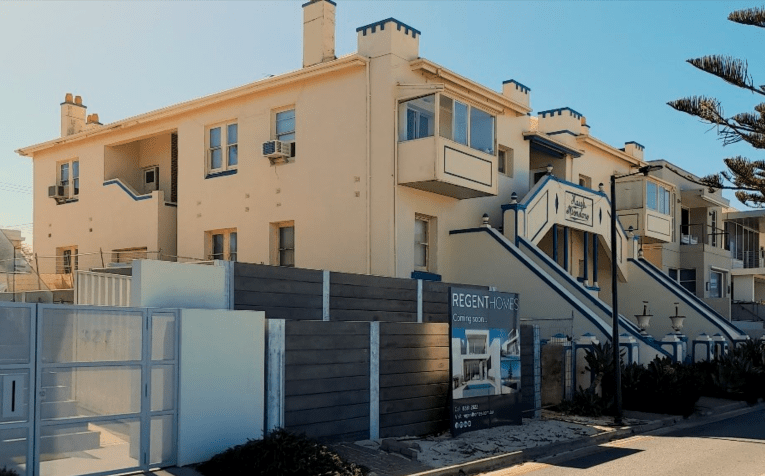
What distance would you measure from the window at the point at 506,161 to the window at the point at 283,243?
24.7 feet

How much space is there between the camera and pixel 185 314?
1078 centimetres

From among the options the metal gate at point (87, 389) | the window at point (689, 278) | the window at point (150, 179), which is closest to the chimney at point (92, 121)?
the window at point (150, 179)

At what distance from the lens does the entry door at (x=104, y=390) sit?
Result: 9320 mm

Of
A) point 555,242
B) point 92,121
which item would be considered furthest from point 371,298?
point 92,121

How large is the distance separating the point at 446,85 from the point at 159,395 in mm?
13394

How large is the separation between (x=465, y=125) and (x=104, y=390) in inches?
559

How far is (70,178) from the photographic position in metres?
30.0

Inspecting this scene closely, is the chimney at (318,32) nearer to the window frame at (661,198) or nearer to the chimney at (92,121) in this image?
the chimney at (92,121)

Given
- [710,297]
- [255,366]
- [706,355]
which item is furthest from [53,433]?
[710,297]

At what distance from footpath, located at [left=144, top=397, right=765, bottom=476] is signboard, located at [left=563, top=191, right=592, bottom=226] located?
34.1 ft

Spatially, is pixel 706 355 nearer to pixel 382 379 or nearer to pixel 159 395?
pixel 382 379

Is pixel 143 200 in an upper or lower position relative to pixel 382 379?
upper

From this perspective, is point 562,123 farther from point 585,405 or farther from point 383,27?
point 585,405

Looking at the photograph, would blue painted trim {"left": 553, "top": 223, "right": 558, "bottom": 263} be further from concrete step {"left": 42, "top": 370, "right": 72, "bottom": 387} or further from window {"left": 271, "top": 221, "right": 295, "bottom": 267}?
concrete step {"left": 42, "top": 370, "right": 72, "bottom": 387}
